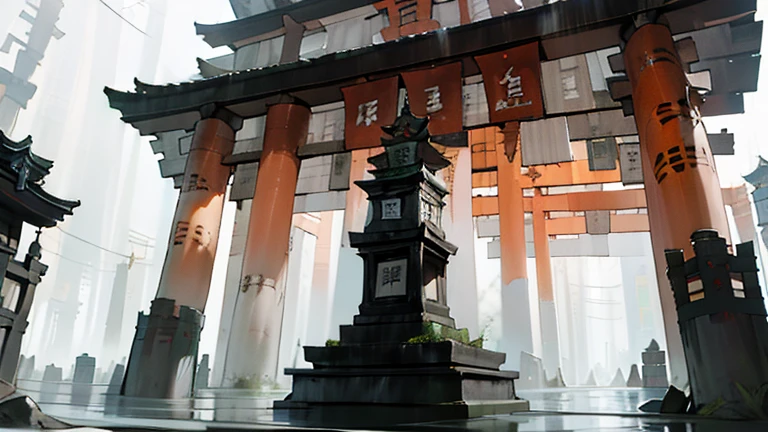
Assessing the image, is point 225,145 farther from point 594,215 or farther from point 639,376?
point 639,376

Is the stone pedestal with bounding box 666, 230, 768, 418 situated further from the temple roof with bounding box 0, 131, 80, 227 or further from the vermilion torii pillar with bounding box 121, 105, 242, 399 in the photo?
the temple roof with bounding box 0, 131, 80, 227

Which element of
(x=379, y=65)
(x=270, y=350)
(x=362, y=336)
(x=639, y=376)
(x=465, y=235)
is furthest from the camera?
(x=639, y=376)

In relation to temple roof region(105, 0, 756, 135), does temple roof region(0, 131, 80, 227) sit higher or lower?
lower

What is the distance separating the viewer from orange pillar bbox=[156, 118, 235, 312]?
9.73m

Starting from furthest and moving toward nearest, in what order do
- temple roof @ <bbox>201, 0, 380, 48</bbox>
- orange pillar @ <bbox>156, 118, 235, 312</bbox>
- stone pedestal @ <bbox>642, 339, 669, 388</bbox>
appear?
stone pedestal @ <bbox>642, 339, 669, 388</bbox> < temple roof @ <bbox>201, 0, 380, 48</bbox> < orange pillar @ <bbox>156, 118, 235, 312</bbox>

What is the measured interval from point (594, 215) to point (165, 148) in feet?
44.8

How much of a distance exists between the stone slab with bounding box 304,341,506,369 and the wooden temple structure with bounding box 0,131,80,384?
23.5ft

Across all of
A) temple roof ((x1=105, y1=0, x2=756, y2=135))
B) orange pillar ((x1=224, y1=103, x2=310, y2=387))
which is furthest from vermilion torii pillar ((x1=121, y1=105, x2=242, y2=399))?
orange pillar ((x1=224, y1=103, x2=310, y2=387))

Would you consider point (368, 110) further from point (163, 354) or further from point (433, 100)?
point (163, 354)

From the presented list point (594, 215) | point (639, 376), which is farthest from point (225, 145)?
point (639, 376)

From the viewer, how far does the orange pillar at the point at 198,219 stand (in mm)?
9727

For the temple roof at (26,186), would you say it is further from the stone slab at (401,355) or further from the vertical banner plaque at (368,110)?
the stone slab at (401,355)

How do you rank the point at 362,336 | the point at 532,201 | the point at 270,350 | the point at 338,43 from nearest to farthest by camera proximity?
1. the point at 362,336
2. the point at 270,350
3. the point at 338,43
4. the point at 532,201

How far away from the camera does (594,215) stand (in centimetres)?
1628
